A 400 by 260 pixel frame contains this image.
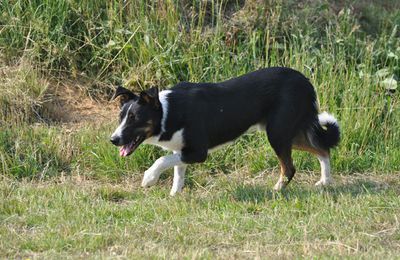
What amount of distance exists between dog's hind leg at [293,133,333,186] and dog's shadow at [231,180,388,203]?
137mm

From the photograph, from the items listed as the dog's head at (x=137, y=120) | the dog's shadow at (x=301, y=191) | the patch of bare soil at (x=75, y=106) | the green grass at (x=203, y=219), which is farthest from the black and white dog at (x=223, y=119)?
the patch of bare soil at (x=75, y=106)

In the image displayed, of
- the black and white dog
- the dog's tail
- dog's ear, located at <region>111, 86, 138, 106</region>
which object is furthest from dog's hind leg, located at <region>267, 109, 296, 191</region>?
dog's ear, located at <region>111, 86, 138, 106</region>

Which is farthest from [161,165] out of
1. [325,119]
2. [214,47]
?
[214,47]

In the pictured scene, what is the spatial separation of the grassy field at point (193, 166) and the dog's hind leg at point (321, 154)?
0.64 feet

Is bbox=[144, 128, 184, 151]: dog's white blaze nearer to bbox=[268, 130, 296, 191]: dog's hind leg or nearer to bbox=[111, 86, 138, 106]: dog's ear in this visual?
bbox=[111, 86, 138, 106]: dog's ear

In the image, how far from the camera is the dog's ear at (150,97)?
731 cm

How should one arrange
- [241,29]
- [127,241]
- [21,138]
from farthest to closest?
1. [241,29]
2. [21,138]
3. [127,241]

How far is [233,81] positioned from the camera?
796 centimetres

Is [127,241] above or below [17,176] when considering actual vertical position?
above

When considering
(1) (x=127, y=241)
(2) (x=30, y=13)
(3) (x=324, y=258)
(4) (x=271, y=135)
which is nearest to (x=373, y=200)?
(4) (x=271, y=135)

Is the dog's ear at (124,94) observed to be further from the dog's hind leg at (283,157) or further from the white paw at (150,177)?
the dog's hind leg at (283,157)

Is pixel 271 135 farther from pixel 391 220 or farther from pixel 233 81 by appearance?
pixel 391 220

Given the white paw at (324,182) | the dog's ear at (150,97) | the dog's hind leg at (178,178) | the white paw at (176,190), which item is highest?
the dog's ear at (150,97)

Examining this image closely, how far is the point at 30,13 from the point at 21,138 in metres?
2.03
